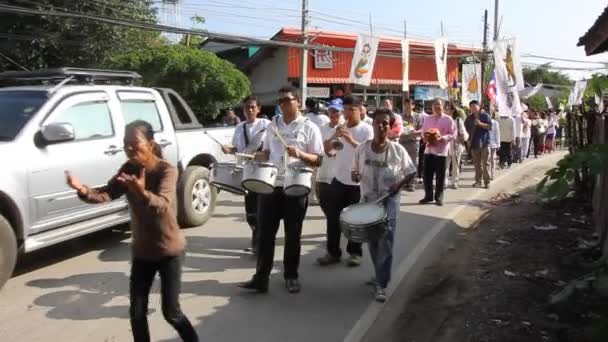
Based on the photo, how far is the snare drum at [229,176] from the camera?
6.93m

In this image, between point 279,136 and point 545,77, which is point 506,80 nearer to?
point 279,136

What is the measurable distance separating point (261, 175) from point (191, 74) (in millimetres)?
17921

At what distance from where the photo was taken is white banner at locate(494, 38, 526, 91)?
49.5ft

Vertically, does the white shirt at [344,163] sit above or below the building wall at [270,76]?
below

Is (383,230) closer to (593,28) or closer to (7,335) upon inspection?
(7,335)

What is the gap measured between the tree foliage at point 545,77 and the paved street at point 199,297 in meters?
79.3

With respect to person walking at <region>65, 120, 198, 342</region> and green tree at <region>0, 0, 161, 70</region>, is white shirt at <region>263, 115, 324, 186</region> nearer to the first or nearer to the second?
person walking at <region>65, 120, 198, 342</region>

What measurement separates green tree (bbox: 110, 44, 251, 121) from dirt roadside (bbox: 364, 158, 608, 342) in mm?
14919

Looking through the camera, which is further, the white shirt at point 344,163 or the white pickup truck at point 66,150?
the white shirt at point 344,163

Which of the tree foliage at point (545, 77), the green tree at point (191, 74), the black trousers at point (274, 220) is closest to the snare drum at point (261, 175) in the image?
the black trousers at point (274, 220)

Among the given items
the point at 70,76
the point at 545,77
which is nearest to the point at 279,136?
the point at 70,76

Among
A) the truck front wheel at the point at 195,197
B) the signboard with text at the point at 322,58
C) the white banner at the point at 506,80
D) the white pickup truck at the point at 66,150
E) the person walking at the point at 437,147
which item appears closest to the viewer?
the white pickup truck at the point at 66,150

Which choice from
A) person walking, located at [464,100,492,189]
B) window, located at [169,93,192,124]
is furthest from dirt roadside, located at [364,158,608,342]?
window, located at [169,93,192,124]

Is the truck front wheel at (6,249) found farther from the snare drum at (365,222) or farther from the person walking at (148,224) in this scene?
the snare drum at (365,222)
